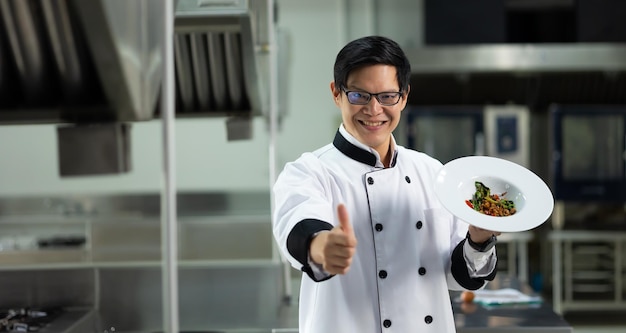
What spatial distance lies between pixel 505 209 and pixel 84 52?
85 centimetres

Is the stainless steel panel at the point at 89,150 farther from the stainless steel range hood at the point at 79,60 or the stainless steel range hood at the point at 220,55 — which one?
the stainless steel range hood at the point at 220,55

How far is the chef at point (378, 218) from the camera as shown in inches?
55.3

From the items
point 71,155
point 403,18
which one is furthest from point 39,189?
point 71,155

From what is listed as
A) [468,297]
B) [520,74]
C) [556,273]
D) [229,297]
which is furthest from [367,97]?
[520,74]

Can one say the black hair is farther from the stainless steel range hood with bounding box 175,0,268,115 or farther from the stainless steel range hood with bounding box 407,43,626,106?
the stainless steel range hood with bounding box 407,43,626,106

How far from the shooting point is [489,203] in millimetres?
1436

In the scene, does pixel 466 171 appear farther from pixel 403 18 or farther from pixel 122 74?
pixel 403 18

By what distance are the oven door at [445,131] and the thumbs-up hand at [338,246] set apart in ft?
14.2

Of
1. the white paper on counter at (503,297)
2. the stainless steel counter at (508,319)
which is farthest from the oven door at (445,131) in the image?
the stainless steel counter at (508,319)

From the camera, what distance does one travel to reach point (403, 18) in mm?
6164

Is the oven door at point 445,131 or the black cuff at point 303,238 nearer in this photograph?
the black cuff at point 303,238

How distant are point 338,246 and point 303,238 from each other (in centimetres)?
12

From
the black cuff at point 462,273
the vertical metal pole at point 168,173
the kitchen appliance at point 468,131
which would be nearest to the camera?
the vertical metal pole at point 168,173

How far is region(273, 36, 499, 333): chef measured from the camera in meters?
1.41
